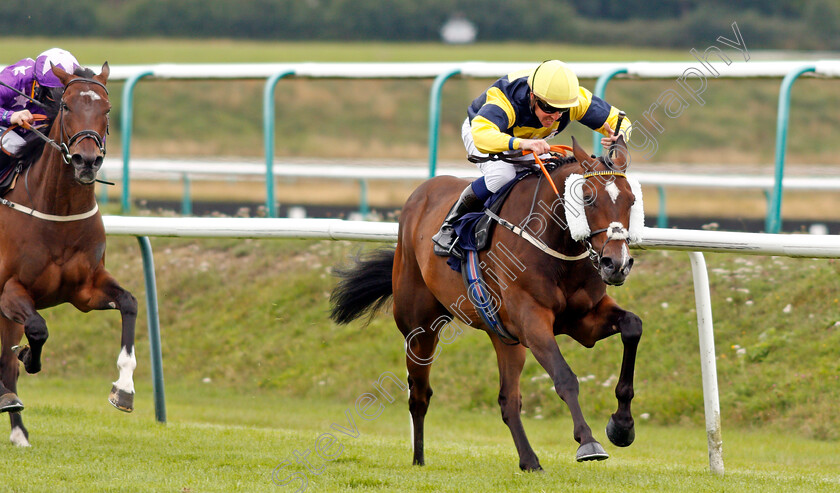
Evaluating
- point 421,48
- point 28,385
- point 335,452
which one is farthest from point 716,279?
point 421,48

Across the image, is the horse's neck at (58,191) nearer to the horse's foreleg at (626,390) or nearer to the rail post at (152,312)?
the rail post at (152,312)

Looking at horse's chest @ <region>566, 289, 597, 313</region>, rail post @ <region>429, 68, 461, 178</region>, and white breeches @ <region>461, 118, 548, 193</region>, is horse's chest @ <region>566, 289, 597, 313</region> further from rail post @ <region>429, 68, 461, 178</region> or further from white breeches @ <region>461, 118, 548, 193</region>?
rail post @ <region>429, 68, 461, 178</region>

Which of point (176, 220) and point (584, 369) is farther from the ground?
point (176, 220)

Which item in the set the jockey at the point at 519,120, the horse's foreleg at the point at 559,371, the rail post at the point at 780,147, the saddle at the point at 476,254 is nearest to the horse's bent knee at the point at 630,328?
the horse's foreleg at the point at 559,371

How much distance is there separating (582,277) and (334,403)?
407 cm

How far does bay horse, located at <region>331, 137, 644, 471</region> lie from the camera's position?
14.3ft

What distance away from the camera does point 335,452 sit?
561 cm

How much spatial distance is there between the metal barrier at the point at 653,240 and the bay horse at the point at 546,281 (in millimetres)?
286

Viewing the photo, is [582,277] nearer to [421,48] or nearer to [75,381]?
[75,381]

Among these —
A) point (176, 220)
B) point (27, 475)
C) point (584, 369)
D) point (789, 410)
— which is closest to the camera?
point (27, 475)

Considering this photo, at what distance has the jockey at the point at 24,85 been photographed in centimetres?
573

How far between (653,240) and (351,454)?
190 cm

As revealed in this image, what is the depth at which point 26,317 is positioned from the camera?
5.28m

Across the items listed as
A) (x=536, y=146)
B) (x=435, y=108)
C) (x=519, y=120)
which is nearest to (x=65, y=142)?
(x=519, y=120)
